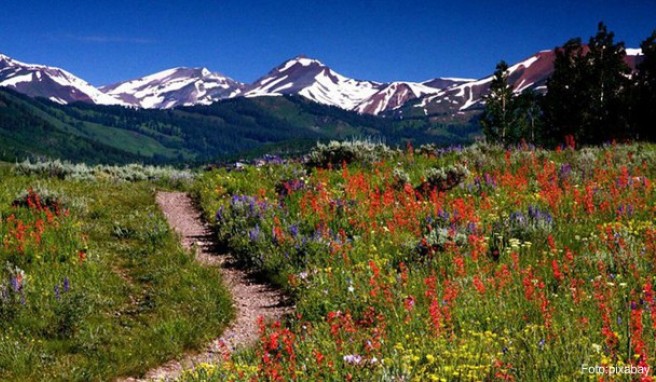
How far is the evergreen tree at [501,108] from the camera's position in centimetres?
6016

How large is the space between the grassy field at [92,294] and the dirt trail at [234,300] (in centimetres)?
20

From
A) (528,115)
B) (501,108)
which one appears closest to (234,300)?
(501,108)

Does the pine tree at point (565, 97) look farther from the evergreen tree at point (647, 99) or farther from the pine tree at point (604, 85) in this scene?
the evergreen tree at point (647, 99)

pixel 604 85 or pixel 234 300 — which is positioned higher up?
pixel 604 85

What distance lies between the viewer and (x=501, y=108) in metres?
60.7

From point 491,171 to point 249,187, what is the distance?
6.82 m

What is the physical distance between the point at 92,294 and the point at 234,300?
6.91ft

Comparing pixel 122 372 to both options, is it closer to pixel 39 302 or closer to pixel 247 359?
pixel 247 359

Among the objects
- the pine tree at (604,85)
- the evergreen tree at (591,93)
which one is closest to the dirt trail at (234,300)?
the evergreen tree at (591,93)

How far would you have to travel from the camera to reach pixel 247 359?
6125 mm

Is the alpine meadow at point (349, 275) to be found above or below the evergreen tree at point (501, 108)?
below

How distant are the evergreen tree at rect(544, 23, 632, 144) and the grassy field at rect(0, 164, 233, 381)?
4325 cm

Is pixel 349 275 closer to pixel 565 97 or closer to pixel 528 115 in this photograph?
pixel 565 97

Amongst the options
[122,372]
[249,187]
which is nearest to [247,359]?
[122,372]
